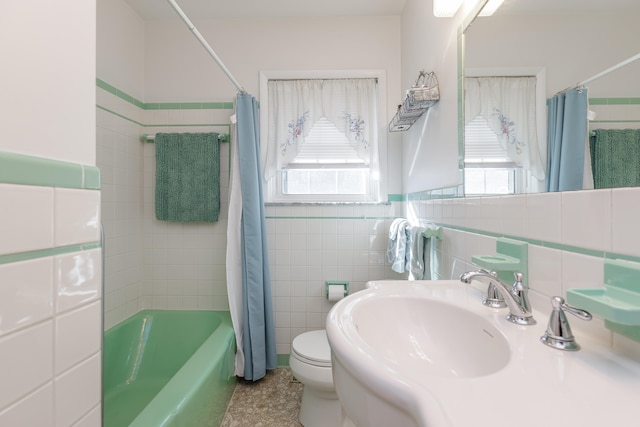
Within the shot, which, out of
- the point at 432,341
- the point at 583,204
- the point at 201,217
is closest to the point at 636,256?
the point at 583,204

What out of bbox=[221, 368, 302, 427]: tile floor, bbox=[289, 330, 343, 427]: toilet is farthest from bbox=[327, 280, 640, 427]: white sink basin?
bbox=[221, 368, 302, 427]: tile floor

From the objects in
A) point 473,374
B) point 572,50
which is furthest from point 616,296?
point 572,50

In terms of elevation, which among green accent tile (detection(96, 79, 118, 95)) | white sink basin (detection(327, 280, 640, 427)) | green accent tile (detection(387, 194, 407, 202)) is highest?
green accent tile (detection(96, 79, 118, 95))

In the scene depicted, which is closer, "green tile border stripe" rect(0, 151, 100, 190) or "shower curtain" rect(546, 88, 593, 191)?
"green tile border stripe" rect(0, 151, 100, 190)

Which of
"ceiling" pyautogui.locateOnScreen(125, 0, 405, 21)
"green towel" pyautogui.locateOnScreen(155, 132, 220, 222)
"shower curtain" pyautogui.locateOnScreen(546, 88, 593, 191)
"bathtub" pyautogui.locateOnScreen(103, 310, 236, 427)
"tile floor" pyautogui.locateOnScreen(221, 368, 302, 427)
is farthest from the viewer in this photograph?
"green towel" pyautogui.locateOnScreen(155, 132, 220, 222)

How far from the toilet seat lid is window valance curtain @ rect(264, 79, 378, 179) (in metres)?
1.10

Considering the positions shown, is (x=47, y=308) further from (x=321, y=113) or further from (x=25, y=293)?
(x=321, y=113)

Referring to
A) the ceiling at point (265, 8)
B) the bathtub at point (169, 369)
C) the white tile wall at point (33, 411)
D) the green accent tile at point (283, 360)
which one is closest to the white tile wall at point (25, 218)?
the white tile wall at point (33, 411)

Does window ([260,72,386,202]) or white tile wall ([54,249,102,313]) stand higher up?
window ([260,72,386,202])

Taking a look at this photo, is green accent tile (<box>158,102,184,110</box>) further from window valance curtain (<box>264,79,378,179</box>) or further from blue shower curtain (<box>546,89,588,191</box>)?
blue shower curtain (<box>546,89,588,191</box>)

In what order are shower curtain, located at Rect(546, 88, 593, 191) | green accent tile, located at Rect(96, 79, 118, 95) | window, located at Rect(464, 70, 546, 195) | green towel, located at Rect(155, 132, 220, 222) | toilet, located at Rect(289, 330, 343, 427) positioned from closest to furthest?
1. shower curtain, located at Rect(546, 88, 593, 191)
2. window, located at Rect(464, 70, 546, 195)
3. toilet, located at Rect(289, 330, 343, 427)
4. green accent tile, located at Rect(96, 79, 118, 95)
5. green towel, located at Rect(155, 132, 220, 222)

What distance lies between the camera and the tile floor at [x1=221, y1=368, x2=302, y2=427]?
142 centimetres

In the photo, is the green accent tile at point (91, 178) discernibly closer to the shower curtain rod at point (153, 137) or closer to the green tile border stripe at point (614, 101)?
the green tile border stripe at point (614, 101)

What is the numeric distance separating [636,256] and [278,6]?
2171 millimetres
